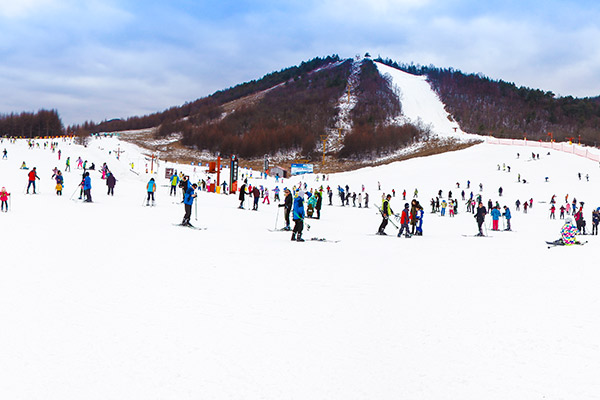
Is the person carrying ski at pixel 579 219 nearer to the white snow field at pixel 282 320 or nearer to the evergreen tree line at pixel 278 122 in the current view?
the white snow field at pixel 282 320

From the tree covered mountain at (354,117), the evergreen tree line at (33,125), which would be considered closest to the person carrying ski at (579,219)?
the tree covered mountain at (354,117)

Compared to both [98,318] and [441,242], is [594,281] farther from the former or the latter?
[98,318]

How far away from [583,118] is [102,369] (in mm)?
127976

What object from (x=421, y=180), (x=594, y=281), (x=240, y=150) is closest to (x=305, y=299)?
(x=594, y=281)

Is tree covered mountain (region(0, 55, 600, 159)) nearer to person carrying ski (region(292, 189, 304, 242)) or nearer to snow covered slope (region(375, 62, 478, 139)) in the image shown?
snow covered slope (region(375, 62, 478, 139))

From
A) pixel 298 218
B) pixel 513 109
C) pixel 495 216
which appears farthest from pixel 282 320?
pixel 513 109

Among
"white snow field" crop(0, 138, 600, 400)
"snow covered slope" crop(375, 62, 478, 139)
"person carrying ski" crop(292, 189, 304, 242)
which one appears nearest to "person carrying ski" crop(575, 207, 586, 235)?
"white snow field" crop(0, 138, 600, 400)

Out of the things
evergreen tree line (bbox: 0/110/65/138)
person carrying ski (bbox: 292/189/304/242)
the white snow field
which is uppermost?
evergreen tree line (bbox: 0/110/65/138)

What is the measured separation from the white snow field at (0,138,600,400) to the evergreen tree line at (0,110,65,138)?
131m

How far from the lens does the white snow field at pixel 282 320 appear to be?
149 inches

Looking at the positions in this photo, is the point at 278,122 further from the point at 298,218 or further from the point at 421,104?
the point at 298,218

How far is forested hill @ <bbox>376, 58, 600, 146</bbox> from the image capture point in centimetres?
10488

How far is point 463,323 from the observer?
5.48 meters

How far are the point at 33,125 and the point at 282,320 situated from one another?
14153 cm
